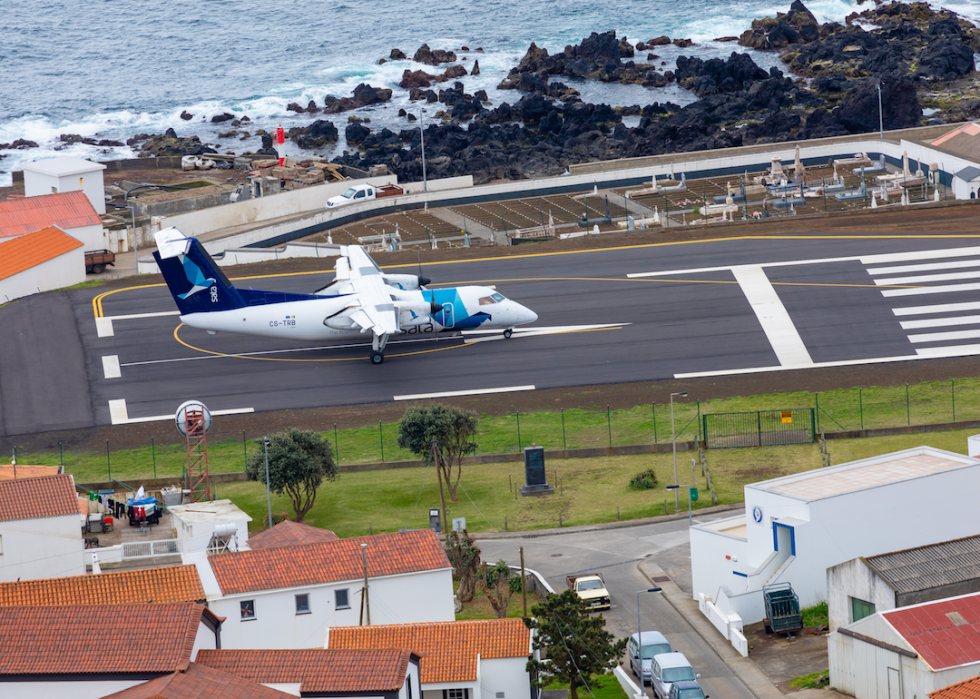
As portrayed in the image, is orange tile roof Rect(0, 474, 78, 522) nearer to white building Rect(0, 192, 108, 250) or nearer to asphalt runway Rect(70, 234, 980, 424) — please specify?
asphalt runway Rect(70, 234, 980, 424)

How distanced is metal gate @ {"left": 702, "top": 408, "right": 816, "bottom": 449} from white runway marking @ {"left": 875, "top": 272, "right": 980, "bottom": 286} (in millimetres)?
16364

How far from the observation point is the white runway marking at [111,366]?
71.1 metres

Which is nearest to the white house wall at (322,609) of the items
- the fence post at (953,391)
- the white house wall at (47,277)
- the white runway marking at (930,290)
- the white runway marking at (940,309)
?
the fence post at (953,391)

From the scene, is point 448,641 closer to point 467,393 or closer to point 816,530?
point 816,530

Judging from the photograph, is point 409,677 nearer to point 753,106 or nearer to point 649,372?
point 649,372

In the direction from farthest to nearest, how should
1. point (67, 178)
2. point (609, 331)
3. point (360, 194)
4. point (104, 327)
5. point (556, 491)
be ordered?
point (360, 194)
point (67, 178)
point (104, 327)
point (609, 331)
point (556, 491)

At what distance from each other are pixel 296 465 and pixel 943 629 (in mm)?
27626

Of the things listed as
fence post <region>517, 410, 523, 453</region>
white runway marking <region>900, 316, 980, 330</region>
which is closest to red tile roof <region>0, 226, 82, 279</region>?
fence post <region>517, 410, 523, 453</region>

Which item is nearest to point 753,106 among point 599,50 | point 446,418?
point 599,50

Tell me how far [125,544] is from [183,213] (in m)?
55.0

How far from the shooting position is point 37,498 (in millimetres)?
46250

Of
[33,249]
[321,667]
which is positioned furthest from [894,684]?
[33,249]

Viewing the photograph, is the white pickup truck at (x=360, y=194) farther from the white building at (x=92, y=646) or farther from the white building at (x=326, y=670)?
the white building at (x=326, y=670)

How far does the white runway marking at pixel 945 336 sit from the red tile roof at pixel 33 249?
49.3m
